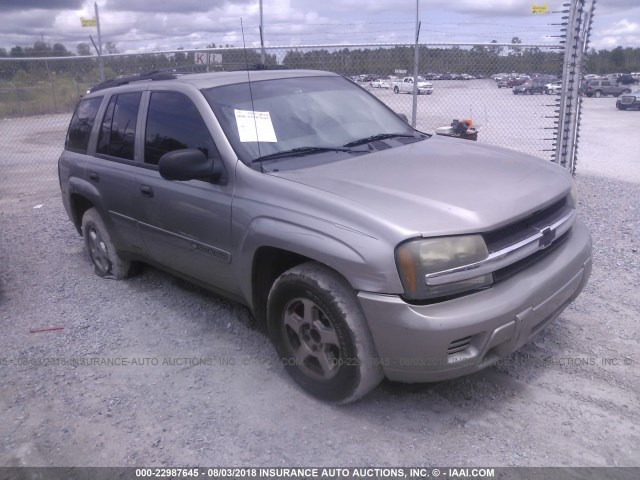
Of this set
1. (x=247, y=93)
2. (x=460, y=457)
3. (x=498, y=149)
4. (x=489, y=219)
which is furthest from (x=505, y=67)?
(x=460, y=457)

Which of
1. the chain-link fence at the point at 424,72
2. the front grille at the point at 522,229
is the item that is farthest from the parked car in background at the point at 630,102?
the front grille at the point at 522,229

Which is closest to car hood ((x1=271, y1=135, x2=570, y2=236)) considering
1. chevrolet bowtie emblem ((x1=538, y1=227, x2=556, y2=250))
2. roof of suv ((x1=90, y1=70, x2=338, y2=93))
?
chevrolet bowtie emblem ((x1=538, y1=227, x2=556, y2=250))

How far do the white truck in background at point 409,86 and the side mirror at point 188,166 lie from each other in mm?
6832

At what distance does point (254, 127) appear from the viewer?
3.64 metres

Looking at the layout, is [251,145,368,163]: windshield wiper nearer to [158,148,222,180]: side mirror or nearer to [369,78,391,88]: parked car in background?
[158,148,222,180]: side mirror

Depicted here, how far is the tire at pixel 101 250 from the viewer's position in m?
5.12

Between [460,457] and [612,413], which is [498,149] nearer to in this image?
[612,413]

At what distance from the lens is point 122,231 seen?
186 inches

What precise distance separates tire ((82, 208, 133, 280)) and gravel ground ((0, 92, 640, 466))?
287mm

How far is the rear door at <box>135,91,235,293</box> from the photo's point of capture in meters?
3.60

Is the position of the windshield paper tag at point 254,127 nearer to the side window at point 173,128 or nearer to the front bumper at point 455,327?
the side window at point 173,128

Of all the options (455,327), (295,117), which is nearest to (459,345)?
(455,327)

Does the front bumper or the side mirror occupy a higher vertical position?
the side mirror

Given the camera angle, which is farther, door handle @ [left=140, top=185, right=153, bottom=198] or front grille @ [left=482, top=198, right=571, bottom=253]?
door handle @ [left=140, top=185, right=153, bottom=198]
